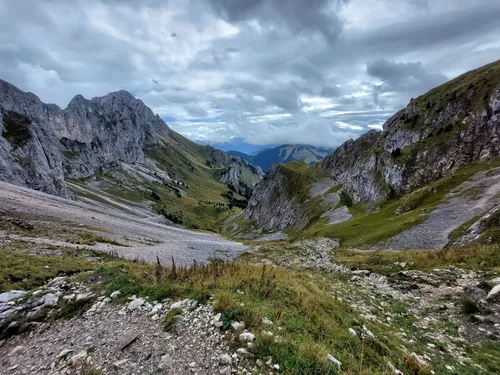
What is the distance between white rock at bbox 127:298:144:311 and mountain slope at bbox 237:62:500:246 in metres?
48.1

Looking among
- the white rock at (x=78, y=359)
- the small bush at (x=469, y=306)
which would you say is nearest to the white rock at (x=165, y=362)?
the white rock at (x=78, y=359)

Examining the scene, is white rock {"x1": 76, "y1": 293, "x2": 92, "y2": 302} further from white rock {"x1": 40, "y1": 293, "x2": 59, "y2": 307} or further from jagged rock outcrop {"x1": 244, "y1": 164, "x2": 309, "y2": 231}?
jagged rock outcrop {"x1": 244, "y1": 164, "x2": 309, "y2": 231}

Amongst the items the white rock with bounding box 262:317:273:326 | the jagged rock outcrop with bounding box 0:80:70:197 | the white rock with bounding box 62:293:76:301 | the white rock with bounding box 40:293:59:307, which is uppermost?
the jagged rock outcrop with bounding box 0:80:70:197

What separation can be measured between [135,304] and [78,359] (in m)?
2.53

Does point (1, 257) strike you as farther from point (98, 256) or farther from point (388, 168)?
point (388, 168)

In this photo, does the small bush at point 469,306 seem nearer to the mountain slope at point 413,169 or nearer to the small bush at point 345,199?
the mountain slope at point 413,169

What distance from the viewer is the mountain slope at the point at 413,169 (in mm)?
59344

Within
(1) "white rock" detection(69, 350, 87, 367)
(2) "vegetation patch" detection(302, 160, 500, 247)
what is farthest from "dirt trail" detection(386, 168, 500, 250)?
(1) "white rock" detection(69, 350, 87, 367)

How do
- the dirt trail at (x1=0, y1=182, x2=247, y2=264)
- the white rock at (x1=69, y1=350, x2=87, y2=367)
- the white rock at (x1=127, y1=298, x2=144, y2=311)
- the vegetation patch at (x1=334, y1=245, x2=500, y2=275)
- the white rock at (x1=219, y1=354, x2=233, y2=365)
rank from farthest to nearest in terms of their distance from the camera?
the dirt trail at (x1=0, y1=182, x2=247, y2=264), the vegetation patch at (x1=334, y1=245, x2=500, y2=275), the white rock at (x1=127, y1=298, x2=144, y2=311), the white rock at (x1=69, y1=350, x2=87, y2=367), the white rock at (x1=219, y1=354, x2=233, y2=365)

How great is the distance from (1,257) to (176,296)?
608 inches

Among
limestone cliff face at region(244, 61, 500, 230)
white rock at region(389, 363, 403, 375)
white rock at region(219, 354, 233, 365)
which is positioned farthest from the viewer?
limestone cliff face at region(244, 61, 500, 230)

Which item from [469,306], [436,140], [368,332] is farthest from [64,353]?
[436,140]

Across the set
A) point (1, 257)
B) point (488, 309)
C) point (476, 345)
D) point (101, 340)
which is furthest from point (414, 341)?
point (1, 257)

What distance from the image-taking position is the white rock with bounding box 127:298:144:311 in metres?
10.0
